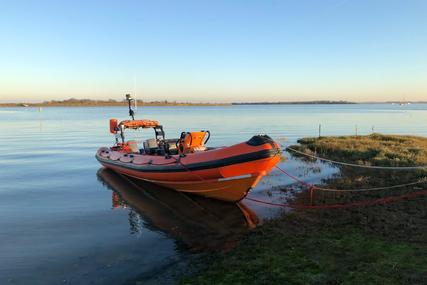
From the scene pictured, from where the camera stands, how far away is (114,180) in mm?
14469

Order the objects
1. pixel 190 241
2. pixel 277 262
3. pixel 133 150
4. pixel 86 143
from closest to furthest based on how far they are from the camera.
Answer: pixel 277 262 → pixel 190 241 → pixel 133 150 → pixel 86 143

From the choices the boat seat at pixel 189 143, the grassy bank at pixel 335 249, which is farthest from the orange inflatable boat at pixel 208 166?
the grassy bank at pixel 335 249

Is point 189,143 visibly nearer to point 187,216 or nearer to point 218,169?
point 218,169

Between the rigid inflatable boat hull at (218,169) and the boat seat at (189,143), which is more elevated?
the boat seat at (189,143)

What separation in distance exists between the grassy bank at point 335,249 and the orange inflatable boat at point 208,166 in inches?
58.8

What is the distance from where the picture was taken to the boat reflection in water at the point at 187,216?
7750mm

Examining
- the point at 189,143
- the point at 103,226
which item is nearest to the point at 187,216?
the point at 103,226

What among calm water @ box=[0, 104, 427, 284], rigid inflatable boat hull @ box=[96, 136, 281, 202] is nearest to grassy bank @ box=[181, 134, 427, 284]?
calm water @ box=[0, 104, 427, 284]

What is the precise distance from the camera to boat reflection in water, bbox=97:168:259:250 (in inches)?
305

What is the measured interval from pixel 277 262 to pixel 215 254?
1.29 metres

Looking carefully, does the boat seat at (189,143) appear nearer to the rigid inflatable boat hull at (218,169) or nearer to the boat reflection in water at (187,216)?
the rigid inflatable boat hull at (218,169)

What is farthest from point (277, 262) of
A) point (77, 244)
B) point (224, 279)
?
point (77, 244)

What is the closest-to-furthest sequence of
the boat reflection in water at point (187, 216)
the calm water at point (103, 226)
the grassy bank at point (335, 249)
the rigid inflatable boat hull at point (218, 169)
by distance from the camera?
1. the grassy bank at point (335, 249)
2. the calm water at point (103, 226)
3. the boat reflection in water at point (187, 216)
4. the rigid inflatable boat hull at point (218, 169)

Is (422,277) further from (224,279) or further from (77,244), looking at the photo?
(77,244)
